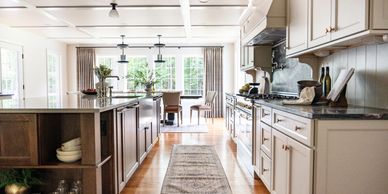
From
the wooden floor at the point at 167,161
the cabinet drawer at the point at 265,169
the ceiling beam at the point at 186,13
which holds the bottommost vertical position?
the wooden floor at the point at 167,161

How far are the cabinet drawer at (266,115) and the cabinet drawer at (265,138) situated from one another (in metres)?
0.05

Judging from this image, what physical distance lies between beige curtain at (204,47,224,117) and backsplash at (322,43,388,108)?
21.5ft

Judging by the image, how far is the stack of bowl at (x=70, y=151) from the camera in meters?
2.14

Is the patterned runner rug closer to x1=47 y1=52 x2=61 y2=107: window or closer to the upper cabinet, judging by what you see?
the upper cabinet

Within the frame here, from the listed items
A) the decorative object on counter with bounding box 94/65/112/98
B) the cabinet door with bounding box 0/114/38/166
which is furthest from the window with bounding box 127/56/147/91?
the cabinet door with bounding box 0/114/38/166

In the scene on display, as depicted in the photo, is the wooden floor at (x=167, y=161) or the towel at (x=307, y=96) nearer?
the towel at (x=307, y=96)

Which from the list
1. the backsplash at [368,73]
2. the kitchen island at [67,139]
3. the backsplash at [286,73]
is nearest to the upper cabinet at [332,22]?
the backsplash at [368,73]

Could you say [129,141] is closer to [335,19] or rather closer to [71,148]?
[71,148]

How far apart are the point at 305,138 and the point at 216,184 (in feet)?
4.72

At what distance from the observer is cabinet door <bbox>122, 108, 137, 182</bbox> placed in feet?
9.37

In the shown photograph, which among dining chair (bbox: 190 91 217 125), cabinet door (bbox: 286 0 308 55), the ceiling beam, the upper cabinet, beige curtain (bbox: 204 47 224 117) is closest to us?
the upper cabinet

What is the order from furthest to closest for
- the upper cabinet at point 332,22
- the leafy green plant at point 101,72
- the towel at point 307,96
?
the leafy green plant at point 101,72, the towel at point 307,96, the upper cabinet at point 332,22

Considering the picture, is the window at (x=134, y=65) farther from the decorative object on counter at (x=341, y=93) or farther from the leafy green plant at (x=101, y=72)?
the decorative object on counter at (x=341, y=93)

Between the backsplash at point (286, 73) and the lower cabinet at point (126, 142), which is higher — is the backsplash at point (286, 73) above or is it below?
above
